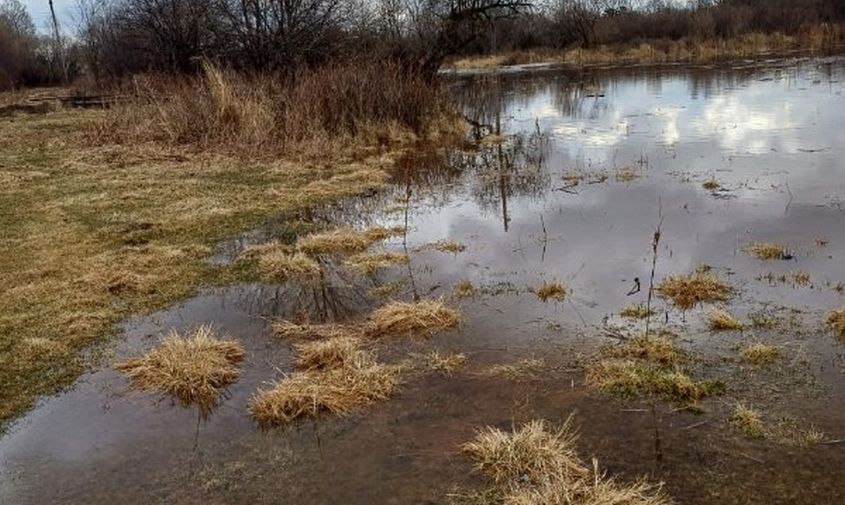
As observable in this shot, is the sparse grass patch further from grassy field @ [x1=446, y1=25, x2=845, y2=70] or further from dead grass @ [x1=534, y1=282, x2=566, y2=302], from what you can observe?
grassy field @ [x1=446, y1=25, x2=845, y2=70]

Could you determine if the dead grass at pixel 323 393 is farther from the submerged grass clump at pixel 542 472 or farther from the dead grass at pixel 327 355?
the submerged grass clump at pixel 542 472

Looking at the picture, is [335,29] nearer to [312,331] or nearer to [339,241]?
[339,241]

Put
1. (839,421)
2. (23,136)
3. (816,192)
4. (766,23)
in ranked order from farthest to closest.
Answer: (766,23)
(23,136)
(816,192)
(839,421)

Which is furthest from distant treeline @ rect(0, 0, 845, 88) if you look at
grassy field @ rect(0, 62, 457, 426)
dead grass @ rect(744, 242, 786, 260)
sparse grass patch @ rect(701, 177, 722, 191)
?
dead grass @ rect(744, 242, 786, 260)

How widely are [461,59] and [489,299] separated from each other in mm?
45928

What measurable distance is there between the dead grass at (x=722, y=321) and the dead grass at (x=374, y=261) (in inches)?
118

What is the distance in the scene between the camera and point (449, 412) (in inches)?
168

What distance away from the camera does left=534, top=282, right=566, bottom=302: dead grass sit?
19.4 feet

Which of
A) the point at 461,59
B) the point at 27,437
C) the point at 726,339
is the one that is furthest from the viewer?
the point at 461,59

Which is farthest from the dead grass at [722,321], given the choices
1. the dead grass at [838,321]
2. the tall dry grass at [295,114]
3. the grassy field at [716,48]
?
the grassy field at [716,48]

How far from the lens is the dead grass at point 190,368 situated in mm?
4664

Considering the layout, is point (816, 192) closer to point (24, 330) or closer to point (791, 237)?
point (791, 237)

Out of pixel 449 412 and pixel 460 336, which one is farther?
pixel 460 336

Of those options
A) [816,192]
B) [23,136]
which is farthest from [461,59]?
[816,192]
